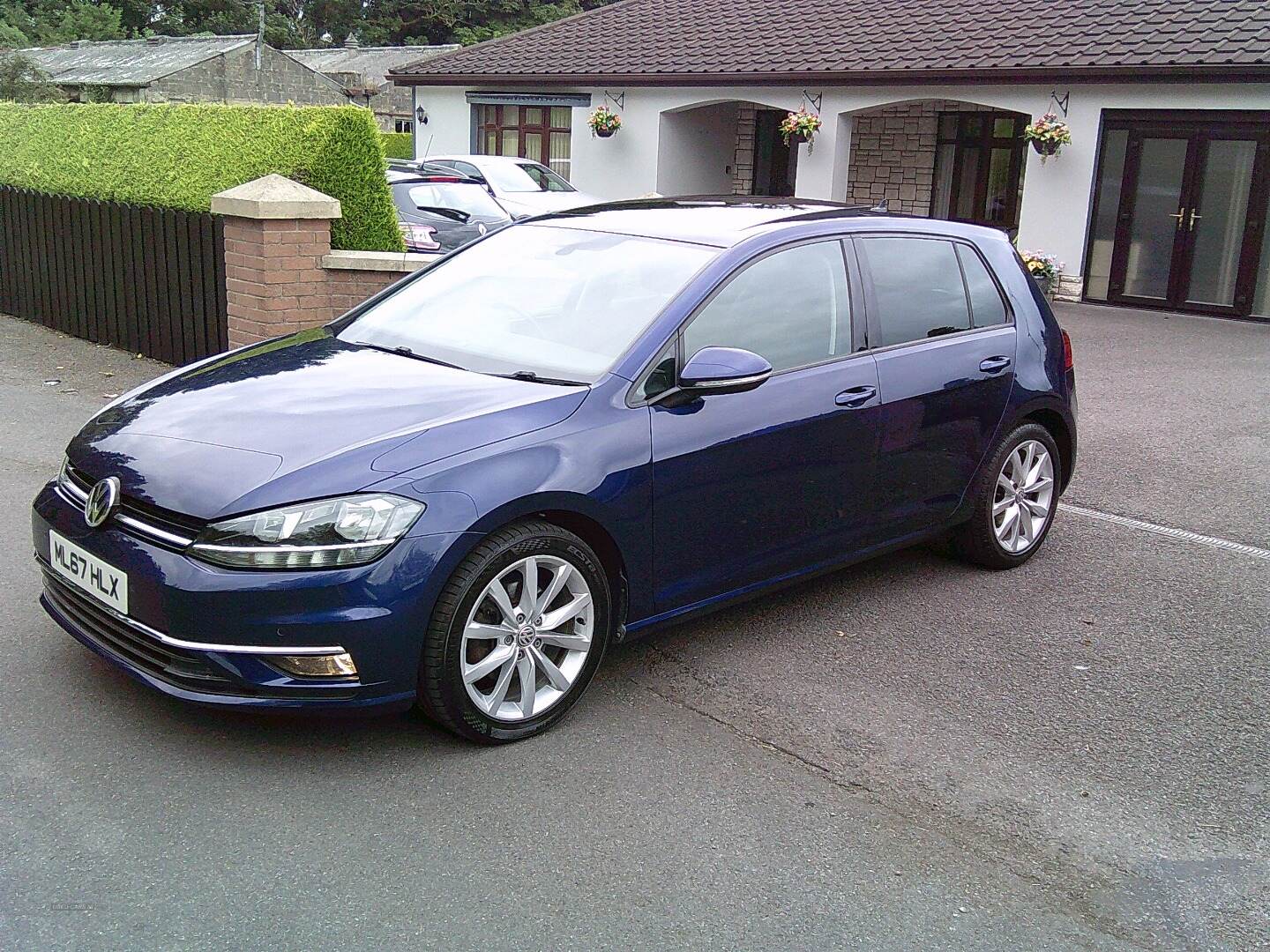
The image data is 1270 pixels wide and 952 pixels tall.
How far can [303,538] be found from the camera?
362 cm

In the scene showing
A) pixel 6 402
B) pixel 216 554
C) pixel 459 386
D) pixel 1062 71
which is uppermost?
pixel 1062 71

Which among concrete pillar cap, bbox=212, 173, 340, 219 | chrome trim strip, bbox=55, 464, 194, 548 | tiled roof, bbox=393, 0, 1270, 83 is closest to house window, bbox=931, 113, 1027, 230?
tiled roof, bbox=393, 0, 1270, 83

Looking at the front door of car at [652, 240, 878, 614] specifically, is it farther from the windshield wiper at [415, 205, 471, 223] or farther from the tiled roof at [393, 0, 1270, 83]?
the tiled roof at [393, 0, 1270, 83]

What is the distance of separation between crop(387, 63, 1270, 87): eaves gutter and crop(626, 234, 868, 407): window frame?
12.4 metres

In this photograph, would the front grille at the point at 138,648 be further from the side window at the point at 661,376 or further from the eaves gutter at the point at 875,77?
the eaves gutter at the point at 875,77

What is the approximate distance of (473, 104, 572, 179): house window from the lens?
83.2 ft

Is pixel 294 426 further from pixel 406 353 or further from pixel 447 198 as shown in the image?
pixel 447 198

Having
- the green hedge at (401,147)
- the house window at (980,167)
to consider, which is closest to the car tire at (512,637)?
the house window at (980,167)

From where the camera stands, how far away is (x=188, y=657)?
3.66 meters

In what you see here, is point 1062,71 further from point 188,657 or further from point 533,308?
point 188,657

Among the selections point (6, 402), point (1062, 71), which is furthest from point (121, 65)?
point (6, 402)

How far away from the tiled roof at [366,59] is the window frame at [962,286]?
149ft

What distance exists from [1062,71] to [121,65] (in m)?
38.9

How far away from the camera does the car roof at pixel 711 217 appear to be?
5.03 metres
